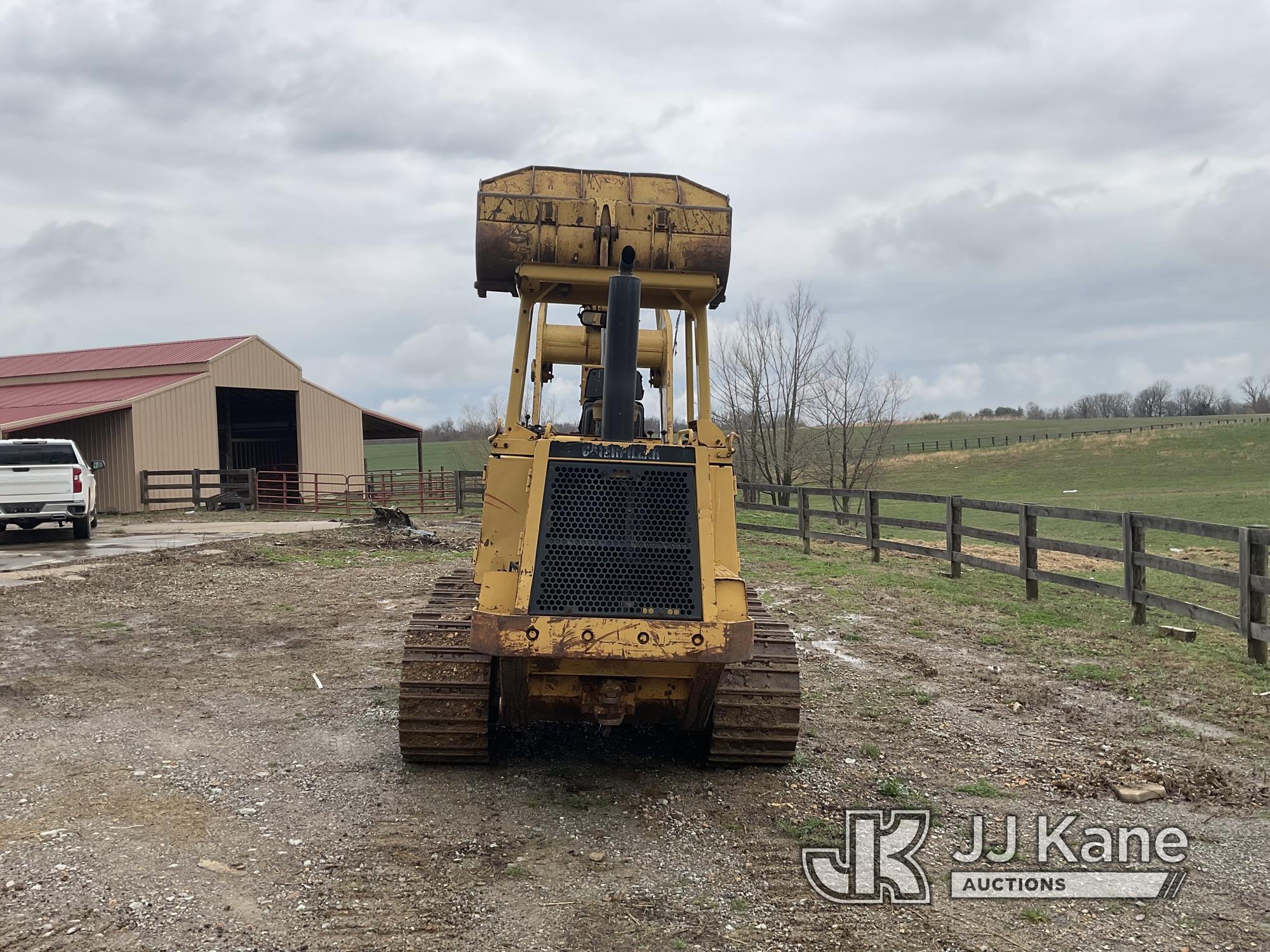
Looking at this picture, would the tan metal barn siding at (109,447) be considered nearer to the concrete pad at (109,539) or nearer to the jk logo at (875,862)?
the concrete pad at (109,539)

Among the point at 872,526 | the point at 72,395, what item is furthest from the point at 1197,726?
the point at 72,395

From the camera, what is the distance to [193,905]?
13.6 feet

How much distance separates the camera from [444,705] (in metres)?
5.77

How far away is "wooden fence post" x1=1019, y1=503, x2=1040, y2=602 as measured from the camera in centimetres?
1227

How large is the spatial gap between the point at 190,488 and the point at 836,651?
2439 centimetres

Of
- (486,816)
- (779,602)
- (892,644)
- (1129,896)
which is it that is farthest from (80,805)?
(779,602)

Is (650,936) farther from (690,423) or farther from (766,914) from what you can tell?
(690,423)

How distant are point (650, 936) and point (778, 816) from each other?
1514mm

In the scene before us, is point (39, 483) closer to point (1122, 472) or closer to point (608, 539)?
point (608, 539)

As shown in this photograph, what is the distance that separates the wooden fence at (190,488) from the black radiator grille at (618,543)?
2534 centimetres

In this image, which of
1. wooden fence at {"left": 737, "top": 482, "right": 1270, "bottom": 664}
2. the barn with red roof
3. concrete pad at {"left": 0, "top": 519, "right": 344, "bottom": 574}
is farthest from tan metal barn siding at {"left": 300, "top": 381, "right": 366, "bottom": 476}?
wooden fence at {"left": 737, "top": 482, "right": 1270, "bottom": 664}

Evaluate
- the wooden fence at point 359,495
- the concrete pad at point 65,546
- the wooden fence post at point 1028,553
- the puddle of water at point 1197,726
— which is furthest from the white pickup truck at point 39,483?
the puddle of water at point 1197,726

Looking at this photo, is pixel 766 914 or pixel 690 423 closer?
pixel 766 914

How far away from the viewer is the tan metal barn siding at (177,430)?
94.0 feet
